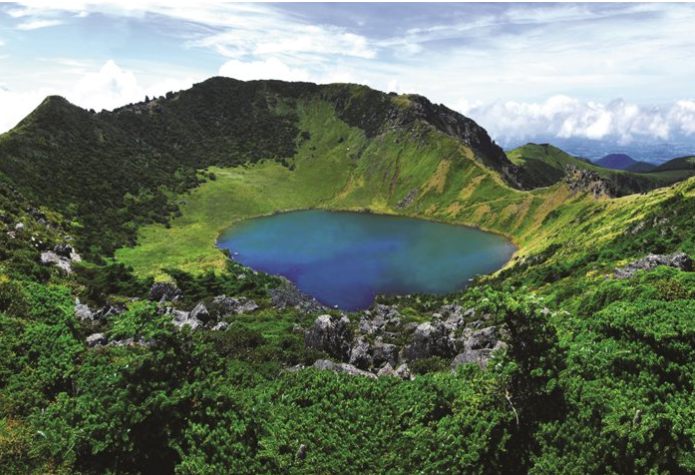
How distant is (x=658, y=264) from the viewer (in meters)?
45.9

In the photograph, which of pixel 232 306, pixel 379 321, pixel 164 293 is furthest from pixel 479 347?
pixel 164 293

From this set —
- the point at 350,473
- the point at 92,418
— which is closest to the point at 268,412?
the point at 350,473

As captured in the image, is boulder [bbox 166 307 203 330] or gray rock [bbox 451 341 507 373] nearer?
gray rock [bbox 451 341 507 373]

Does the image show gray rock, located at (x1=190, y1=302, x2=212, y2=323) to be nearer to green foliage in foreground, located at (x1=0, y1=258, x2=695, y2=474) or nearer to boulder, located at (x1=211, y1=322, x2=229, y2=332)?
boulder, located at (x1=211, y1=322, x2=229, y2=332)

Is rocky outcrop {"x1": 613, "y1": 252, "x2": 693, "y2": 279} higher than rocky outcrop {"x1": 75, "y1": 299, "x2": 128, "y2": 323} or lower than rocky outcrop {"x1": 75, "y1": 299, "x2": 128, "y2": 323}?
higher

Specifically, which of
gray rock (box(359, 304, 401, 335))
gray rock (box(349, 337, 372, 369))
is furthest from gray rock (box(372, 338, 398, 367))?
gray rock (box(359, 304, 401, 335))

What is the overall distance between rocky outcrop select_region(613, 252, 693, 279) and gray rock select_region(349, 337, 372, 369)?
29869 mm

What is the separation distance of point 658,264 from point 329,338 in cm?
3744

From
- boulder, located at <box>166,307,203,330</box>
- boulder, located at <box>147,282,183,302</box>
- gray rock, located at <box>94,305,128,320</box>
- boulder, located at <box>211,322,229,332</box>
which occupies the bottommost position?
boulder, located at <box>147,282,183,302</box>

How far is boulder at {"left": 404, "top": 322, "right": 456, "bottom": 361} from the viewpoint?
42.1 metres

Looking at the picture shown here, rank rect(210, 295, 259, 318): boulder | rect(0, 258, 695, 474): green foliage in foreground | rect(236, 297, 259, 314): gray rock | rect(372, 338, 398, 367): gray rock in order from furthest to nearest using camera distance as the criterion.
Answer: rect(236, 297, 259, 314): gray rock
rect(210, 295, 259, 318): boulder
rect(372, 338, 398, 367): gray rock
rect(0, 258, 695, 474): green foliage in foreground

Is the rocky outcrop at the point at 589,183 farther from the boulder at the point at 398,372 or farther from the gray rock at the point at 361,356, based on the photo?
the boulder at the point at 398,372

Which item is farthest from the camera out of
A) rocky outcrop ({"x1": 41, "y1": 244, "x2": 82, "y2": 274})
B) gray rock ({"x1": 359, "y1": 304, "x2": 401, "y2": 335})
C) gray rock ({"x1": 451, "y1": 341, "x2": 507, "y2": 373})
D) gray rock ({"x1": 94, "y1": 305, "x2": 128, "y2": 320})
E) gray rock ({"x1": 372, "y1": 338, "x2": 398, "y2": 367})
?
rocky outcrop ({"x1": 41, "y1": 244, "x2": 82, "y2": 274})

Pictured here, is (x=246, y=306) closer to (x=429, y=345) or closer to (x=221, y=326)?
(x=221, y=326)
